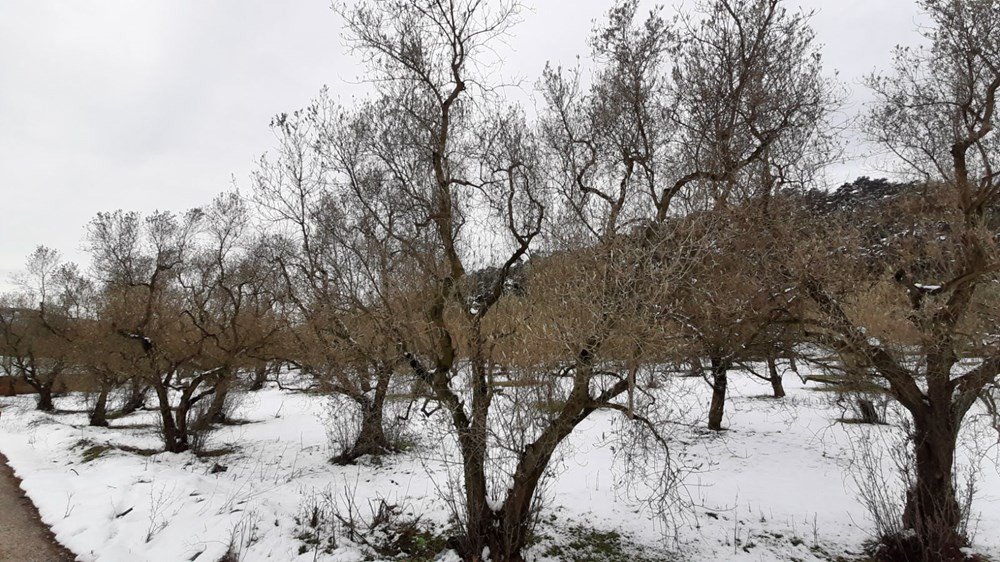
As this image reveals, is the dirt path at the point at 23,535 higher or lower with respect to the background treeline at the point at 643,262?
lower

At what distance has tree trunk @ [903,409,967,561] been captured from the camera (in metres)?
6.17

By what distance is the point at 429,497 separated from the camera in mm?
9023

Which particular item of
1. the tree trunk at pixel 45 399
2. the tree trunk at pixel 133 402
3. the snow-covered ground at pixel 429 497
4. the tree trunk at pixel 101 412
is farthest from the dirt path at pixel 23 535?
the tree trunk at pixel 45 399

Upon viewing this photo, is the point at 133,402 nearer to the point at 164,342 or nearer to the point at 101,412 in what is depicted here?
the point at 101,412

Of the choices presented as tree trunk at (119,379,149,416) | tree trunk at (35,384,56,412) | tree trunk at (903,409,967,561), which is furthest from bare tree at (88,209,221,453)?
tree trunk at (903,409,967,561)

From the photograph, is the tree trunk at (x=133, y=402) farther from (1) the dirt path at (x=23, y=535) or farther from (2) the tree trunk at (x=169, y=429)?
(1) the dirt path at (x=23, y=535)

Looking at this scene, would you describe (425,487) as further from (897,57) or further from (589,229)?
(897,57)

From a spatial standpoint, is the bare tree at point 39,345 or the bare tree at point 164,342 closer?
the bare tree at point 164,342

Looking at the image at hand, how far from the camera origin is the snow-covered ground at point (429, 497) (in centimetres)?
675

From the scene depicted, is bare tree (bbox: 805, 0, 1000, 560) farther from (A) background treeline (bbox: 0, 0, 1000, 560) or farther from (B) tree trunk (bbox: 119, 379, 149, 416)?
(B) tree trunk (bbox: 119, 379, 149, 416)

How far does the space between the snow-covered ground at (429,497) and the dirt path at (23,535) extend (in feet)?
0.44

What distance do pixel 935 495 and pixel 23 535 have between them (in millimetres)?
11927

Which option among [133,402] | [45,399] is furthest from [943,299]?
[45,399]

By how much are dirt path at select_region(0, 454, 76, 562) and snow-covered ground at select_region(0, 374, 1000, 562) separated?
0.44 feet
